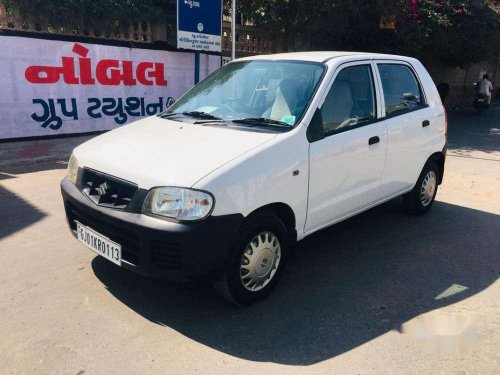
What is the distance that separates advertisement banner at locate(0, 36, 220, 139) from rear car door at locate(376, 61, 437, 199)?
6.18 meters

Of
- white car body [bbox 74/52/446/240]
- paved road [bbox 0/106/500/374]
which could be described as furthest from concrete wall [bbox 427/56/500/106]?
paved road [bbox 0/106/500/374]

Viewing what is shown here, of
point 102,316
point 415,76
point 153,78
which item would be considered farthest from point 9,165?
point 415,76

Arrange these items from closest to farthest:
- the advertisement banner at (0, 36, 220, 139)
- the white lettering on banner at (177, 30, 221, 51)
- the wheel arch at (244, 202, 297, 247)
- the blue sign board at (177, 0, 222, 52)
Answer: the wheel arch at (244, 202, 297, 247) → the advertisement banner at (0, 36, 220, 139) → the blue sign board at (177, 0, 222, 52) → the white lettering on banner at (177, 30, 221, 51)

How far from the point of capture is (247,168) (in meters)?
2.95

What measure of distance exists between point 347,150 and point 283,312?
1.41 m

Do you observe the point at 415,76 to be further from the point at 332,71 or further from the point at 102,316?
the point at 102,316

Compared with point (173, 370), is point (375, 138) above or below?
above

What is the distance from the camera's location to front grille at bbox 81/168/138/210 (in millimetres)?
2959

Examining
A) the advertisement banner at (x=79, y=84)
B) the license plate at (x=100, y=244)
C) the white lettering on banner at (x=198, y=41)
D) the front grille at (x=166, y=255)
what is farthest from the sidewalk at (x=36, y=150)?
the front grille at (x=166, y=255)

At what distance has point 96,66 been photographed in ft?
28.8

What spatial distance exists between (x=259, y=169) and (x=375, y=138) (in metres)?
1.49

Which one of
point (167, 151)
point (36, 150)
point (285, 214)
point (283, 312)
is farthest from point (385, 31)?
point (283, 312)

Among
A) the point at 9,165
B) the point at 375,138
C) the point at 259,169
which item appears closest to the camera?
the point at 259,169

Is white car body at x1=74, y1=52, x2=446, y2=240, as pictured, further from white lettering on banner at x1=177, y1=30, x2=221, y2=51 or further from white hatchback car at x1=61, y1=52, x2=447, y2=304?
white lettering on banner at x1=177, y1=30, x2=221, y2=51
